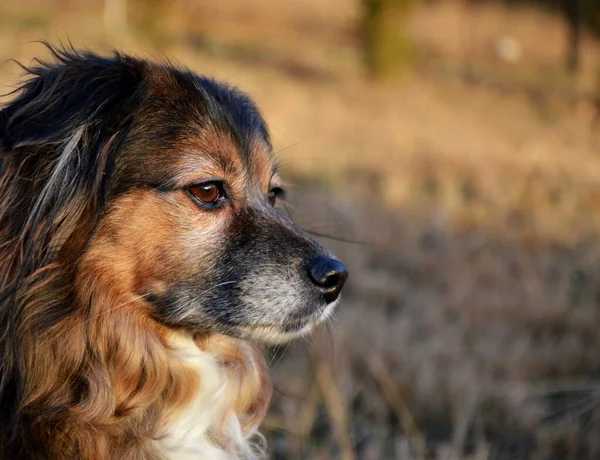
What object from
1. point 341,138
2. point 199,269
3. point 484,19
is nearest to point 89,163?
point 199,269

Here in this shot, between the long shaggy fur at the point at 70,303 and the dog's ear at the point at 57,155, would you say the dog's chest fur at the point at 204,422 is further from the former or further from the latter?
the dog's ear at the point at 57,155

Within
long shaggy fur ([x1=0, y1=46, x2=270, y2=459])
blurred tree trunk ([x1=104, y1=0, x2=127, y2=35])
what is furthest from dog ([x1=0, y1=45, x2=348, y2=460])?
blurred tree trunk ([x1=104, y1=0, x2=127, y2=35])

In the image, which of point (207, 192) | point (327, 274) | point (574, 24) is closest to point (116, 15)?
point (574, 24)

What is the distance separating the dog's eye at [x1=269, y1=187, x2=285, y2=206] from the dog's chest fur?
2.40ft

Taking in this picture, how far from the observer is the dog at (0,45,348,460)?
263cm

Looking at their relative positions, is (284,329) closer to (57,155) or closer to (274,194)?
(274,194)

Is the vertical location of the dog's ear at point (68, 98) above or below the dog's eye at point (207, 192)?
above

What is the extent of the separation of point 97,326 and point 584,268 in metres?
5.25

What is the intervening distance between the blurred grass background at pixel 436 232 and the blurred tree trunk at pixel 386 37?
0.05m

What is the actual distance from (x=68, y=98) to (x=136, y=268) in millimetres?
622

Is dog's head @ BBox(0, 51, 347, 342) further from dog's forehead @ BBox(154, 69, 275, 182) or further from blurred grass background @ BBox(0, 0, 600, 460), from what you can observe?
blurred grass background @ BBox(0, 0, 600, 460)

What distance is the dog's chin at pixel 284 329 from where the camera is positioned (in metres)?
2.96

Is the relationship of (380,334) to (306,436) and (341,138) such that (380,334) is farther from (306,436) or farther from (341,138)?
(341,138)

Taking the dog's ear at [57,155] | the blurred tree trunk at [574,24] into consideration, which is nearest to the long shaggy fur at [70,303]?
the dog's ear at [57,155]
